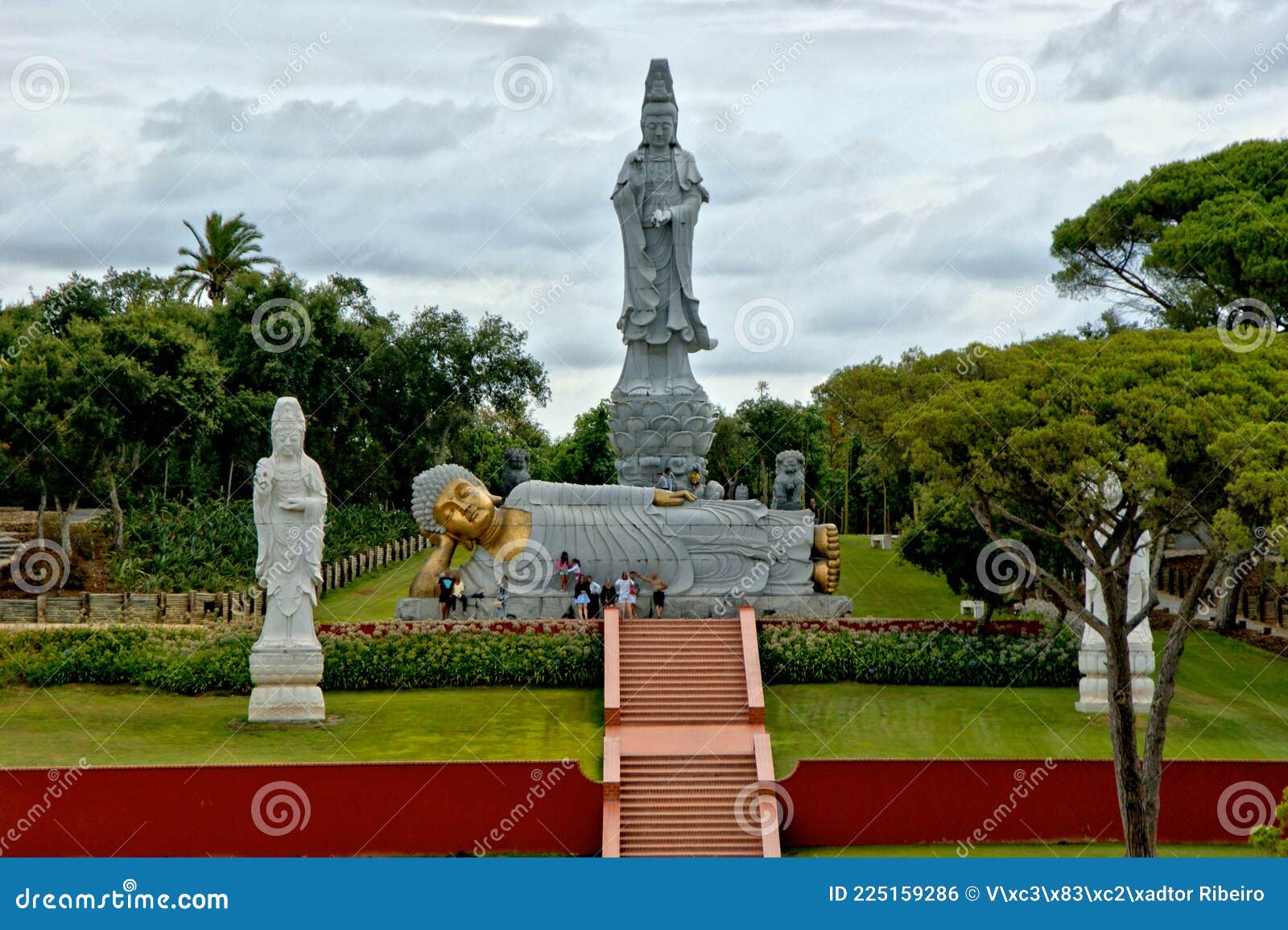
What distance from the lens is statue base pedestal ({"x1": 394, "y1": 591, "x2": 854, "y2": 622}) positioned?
1030 inches

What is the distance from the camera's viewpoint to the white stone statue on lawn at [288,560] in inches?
839

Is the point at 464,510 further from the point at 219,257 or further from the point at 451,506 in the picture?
the point at 219,257

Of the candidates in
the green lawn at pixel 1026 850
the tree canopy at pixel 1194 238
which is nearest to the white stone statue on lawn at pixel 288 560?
the green lawn at pixel 1026 850

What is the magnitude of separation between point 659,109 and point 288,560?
1312 cm

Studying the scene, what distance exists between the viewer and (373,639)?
2372cm

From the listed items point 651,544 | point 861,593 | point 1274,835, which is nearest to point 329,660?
point 651,544

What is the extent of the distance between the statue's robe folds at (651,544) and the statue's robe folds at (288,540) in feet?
17.0

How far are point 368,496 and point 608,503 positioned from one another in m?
24.5

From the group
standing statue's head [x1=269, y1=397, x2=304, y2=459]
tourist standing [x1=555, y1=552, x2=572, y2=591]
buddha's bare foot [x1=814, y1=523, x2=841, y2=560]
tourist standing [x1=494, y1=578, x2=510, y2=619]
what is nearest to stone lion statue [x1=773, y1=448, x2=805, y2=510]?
buddha's bare foot [x1=814, y1=523, x2=841, y2=560]

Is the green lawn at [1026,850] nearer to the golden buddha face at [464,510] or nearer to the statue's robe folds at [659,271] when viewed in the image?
the golden buddha face at [464,510]

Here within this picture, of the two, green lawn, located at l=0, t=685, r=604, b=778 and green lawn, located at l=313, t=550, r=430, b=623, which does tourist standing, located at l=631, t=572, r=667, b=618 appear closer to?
green lawn, located at l=0, t=685, r=604, b=778

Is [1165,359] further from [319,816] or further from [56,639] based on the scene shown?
[56,639]

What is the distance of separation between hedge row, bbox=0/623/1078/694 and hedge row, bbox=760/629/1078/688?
0.06 ft

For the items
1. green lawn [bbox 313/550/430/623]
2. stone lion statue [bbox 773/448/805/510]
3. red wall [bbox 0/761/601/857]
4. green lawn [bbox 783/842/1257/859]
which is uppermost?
stone lion statue [bbox 773/448/805/510]
